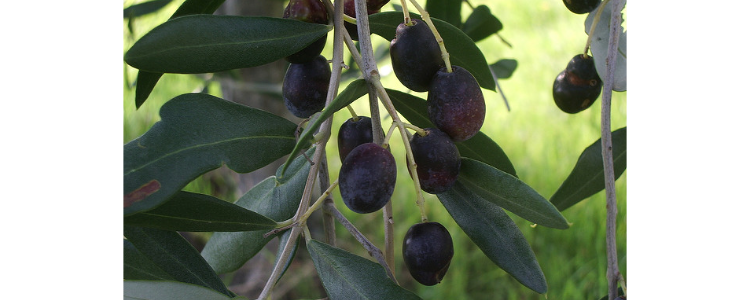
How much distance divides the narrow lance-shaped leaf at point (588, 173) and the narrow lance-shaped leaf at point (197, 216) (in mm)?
454

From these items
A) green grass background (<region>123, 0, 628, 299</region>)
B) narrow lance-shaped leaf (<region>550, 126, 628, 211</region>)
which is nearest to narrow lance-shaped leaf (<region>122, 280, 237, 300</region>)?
narrow lance-shaped leaf (<region>550, 126, 628, 211</region>)

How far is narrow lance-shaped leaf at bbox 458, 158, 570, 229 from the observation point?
584mm

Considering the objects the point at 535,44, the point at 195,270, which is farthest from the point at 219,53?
the point at 535,44

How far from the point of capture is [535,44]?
131 inches

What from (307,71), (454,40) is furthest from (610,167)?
(307,71)

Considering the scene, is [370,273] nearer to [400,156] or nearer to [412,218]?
[412,218]

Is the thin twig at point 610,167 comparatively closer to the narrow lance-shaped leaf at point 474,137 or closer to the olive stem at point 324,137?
the narrow lance-shaped leaf at point 474,137

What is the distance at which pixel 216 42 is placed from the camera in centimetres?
64

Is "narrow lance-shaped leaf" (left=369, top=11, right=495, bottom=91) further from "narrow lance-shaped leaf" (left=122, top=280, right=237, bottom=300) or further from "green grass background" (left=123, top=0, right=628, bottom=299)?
"green grass background" (left=123, top=0, right=628, bottom=299)

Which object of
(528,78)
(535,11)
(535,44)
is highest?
(535,11)

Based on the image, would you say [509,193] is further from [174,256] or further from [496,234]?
[174,256]

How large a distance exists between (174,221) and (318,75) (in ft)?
0.78

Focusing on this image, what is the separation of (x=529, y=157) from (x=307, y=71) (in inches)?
77.5

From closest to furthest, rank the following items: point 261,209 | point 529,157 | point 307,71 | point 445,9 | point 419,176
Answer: point 419,176 → point 307,71 → point 261,209 → point 445,9 → point 529,157
